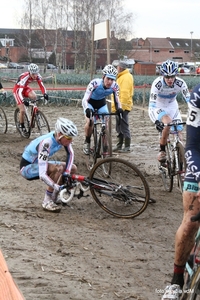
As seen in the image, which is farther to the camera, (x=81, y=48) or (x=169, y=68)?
(x=81, y=48)

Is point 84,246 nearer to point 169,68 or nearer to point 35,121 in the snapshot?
point 169,68

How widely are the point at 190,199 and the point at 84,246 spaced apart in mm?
2055

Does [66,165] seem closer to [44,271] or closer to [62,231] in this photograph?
[62,231]

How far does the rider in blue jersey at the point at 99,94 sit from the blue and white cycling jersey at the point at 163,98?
3.73 feet

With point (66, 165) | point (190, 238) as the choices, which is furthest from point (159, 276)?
point (66, 165)

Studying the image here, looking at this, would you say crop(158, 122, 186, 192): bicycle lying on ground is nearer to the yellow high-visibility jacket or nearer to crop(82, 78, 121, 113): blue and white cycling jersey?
crop(82, 78, 121, 113): blue and white cycling jersey

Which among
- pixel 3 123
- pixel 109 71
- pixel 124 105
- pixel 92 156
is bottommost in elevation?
pixel 92 156

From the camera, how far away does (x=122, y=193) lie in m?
7.18

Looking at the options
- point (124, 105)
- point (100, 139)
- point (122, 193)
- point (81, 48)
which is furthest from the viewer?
point (81, 48)

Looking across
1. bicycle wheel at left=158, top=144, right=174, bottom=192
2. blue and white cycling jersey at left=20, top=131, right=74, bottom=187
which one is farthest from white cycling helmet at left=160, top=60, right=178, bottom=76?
blue and white cycling jersey at left=20, top=131, right=74, bottom=187

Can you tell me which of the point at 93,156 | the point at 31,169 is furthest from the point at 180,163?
the point at 93,156

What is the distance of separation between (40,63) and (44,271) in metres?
80.8

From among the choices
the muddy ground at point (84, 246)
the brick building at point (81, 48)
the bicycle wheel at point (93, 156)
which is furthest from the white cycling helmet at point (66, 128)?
the brick building at point (81, 48)

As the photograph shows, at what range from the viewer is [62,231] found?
20.6ft
